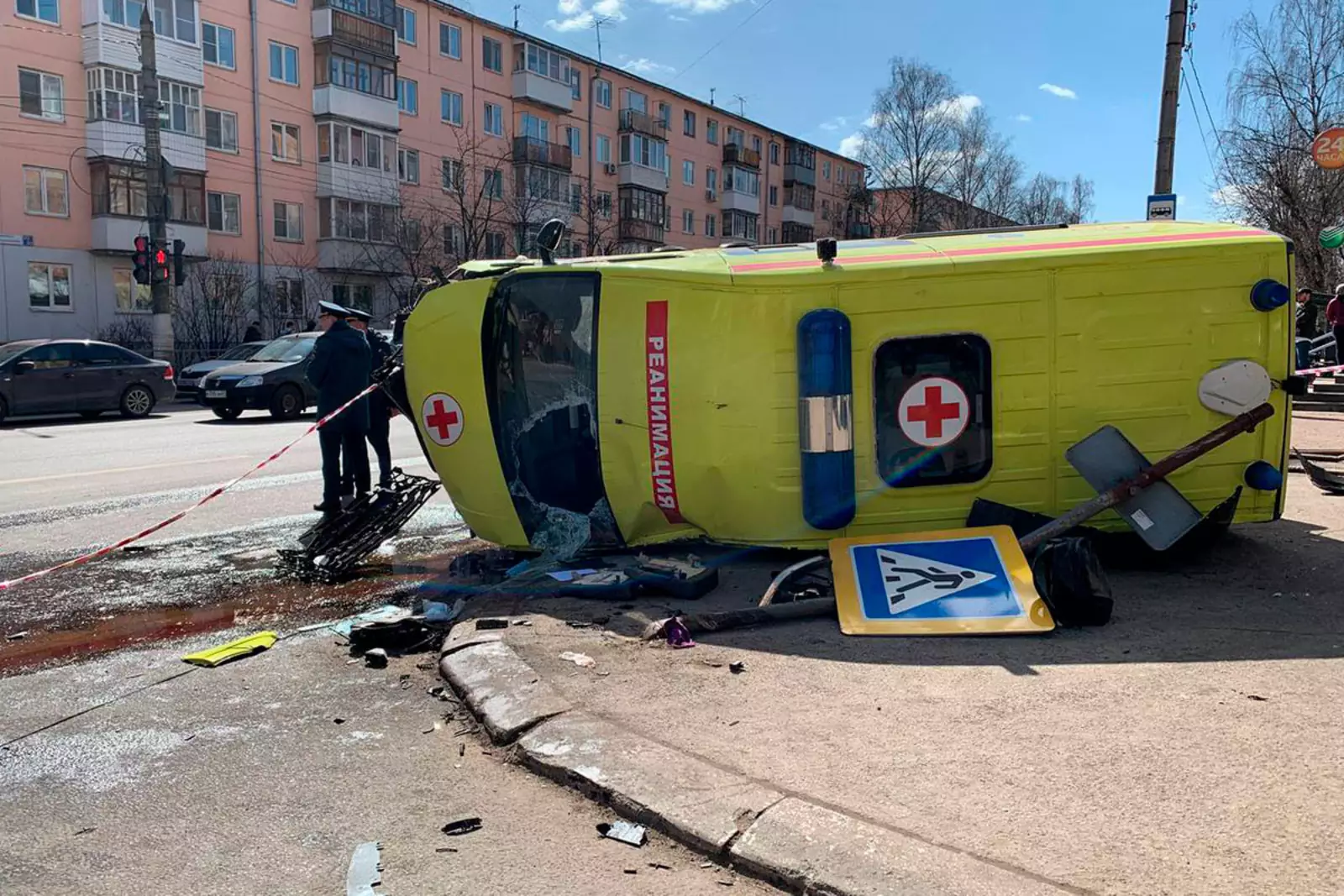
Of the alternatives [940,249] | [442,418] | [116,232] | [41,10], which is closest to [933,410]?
[940,249]

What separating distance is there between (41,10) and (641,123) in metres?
30.4

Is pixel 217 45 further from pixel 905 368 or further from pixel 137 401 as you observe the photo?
pixel 905 368

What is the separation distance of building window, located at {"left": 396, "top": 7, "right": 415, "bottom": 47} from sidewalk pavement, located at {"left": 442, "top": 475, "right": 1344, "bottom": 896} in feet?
143

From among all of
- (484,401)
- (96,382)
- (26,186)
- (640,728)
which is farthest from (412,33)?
(640,728)

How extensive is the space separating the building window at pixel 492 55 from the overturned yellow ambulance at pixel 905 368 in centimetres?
4526

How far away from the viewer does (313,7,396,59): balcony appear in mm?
39000

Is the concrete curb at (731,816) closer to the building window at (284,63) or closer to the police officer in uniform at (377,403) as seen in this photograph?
the police officer in uniform at (377,403)

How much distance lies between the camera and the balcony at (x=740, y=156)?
214ft

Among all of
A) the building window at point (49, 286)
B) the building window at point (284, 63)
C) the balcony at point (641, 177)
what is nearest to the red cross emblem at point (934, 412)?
the building window at point (49, 286)

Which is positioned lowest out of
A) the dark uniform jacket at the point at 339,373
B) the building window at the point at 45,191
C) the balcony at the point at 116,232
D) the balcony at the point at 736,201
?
the dark uniform jacket at the point at 339,373

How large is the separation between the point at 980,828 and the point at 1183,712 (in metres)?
1.30

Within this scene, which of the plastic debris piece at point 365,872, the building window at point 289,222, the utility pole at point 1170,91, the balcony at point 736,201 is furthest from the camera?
the balcony at point 736,201

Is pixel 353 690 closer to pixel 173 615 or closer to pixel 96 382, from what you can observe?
pixel 173 615

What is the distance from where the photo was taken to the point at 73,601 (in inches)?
233
